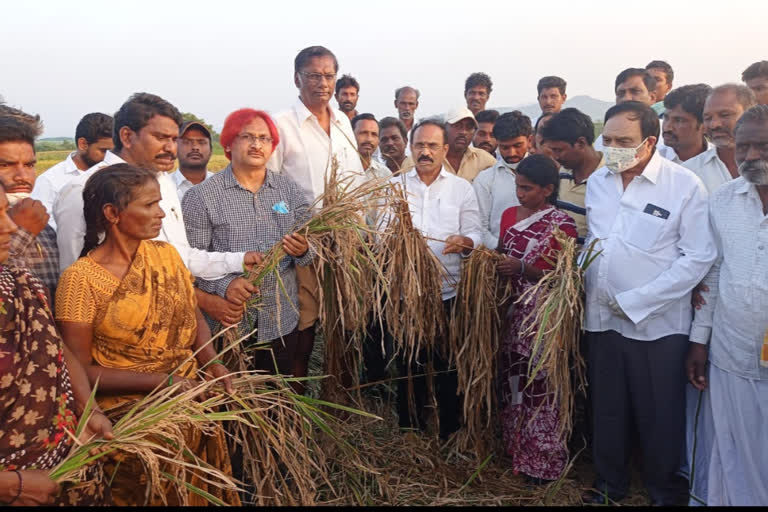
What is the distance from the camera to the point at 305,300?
3523 millimetres

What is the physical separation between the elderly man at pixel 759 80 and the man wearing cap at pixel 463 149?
1.90 meters

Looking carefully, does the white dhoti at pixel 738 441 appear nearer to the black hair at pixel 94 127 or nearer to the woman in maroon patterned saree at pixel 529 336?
the woman in maroon patterned saree at pixel 529 336


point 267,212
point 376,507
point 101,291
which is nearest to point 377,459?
point 376,507

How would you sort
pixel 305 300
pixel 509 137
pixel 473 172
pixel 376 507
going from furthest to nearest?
pixel 473 172, pixel 509 137, pixel 305 300, pixel 376 507

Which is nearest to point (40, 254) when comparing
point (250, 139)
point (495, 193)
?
point (250, 139)

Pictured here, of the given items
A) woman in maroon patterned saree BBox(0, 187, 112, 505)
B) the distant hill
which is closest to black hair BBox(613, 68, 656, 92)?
the distant hill

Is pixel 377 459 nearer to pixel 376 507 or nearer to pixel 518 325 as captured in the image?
pixel 376 507

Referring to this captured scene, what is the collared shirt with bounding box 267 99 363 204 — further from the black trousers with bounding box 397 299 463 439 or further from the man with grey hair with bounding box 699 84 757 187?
the man with grey hair with bounding box 699 84 757 187

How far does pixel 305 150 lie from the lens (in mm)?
3830

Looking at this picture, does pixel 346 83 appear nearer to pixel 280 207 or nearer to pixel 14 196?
pixel 280 207

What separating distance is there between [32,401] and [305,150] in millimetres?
2267

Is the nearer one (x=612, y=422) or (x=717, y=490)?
(x=717, y=490)

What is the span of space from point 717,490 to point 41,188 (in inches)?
206

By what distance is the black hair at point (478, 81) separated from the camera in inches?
269
